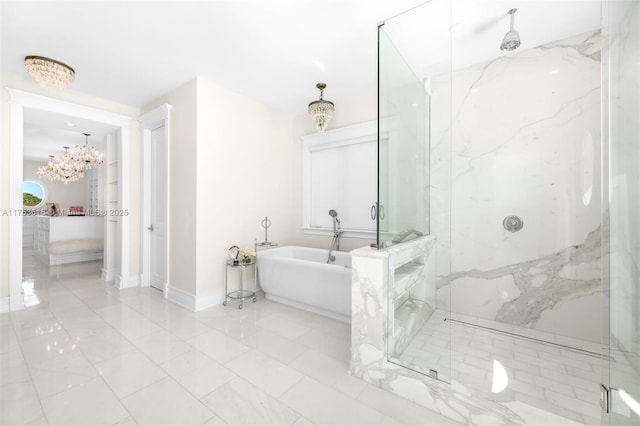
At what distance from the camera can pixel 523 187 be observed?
2377mm

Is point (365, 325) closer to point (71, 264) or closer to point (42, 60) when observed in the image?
point (42, 60)

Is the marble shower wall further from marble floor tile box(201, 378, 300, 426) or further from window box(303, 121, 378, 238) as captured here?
marble floor tile box(201, 378, 300, 426)

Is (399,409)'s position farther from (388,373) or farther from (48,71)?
(48,71)

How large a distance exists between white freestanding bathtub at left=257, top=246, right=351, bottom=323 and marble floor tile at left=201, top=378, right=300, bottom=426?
114cm

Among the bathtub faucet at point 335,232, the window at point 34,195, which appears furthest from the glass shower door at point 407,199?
the window at point 34,195

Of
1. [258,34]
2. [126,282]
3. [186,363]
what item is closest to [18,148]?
[126,282]

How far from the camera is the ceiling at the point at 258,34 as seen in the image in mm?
1873

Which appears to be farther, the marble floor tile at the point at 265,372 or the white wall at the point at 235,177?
the white wall at the point at 235,177

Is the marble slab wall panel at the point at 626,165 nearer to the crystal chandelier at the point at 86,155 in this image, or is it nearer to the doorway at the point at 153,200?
the doorway at the point at 153,200

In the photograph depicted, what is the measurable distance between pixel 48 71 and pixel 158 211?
1.77 meters

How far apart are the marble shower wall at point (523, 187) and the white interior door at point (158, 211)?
3383 mm

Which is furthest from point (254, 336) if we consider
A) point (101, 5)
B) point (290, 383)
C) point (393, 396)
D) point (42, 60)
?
point (42, 60)

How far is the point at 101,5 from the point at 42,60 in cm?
112

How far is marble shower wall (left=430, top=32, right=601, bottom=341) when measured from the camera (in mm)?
2135
